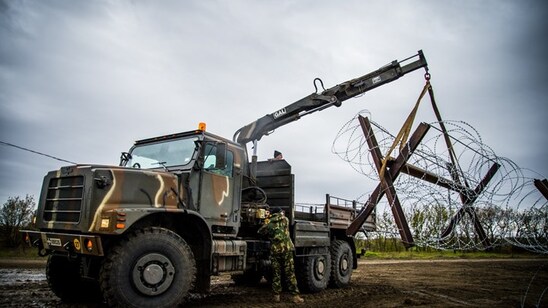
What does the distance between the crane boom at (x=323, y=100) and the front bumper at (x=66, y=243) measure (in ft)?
17.1

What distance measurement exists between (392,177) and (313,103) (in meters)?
2.99

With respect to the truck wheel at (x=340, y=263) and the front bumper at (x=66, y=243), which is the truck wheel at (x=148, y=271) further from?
the truck wheel at (x=340, y=263)

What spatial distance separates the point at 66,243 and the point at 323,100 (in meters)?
6.48

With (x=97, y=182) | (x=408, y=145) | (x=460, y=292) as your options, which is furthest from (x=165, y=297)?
(x=460, y=292)

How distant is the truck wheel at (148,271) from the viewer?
4.67 meters

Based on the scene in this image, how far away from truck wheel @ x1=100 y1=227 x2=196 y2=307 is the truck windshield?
1.63m

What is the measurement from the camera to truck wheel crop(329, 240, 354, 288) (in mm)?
9125

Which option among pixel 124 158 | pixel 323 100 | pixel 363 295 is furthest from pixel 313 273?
pixel 124 158

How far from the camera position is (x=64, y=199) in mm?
5477

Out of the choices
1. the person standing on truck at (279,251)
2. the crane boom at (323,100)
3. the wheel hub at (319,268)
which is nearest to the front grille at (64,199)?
the person standing on truck at (279,251)

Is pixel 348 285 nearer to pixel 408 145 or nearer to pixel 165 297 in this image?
pixel 408 145

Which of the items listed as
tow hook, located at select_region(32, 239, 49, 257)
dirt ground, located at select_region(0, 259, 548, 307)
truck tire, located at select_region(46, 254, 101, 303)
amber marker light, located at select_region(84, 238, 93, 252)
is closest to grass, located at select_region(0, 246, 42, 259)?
dirt ground, located at select_region(0, 259, 548, 307)

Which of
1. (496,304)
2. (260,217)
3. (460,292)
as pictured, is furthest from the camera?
(460,292)

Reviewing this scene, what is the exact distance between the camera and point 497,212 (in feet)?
19.9
